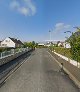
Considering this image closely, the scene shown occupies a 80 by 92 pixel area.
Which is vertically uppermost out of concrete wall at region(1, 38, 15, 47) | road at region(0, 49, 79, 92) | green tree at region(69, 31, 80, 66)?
concrete wall at region(1, 38, 15, 47)

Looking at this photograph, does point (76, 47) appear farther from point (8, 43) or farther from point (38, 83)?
point (8, 43)

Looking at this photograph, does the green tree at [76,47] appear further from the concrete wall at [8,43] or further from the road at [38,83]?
the concrete wall at [8,43]

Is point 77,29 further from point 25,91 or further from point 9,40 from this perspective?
point 9,40

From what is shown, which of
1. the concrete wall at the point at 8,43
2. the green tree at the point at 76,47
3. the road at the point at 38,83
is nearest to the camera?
the road at the point at 38,83

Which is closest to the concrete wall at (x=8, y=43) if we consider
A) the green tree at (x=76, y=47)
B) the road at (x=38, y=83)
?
the green tree at (x=76, y=47)

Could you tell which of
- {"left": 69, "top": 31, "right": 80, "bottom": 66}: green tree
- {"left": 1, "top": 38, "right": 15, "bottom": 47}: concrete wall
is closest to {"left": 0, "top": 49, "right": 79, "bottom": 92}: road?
{"left": 69, "top": 31, "right": 80, "bottom": 66}: green tree

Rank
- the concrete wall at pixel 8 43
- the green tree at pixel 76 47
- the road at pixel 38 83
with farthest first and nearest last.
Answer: the concrete wall at pixel 8 43
the green tree at pixel 76 47
the road at pixel 38 83

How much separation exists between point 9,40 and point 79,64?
97.6 m

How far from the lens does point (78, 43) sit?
646 inches

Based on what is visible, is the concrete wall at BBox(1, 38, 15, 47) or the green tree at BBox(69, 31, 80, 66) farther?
the concrete wall at BBox(1, 38, 15, 47)

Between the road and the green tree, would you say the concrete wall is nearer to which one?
the green tree

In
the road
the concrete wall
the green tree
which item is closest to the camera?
the road

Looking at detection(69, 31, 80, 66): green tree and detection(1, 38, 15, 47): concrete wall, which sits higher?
detection(1, 38, 15, 47): concrete wall

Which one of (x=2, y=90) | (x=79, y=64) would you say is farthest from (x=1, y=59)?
(x=2, y=90)
